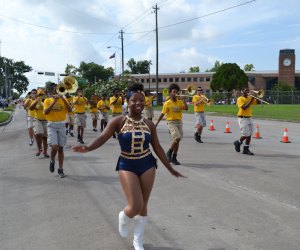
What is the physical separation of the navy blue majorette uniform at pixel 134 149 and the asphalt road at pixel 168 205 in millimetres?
879

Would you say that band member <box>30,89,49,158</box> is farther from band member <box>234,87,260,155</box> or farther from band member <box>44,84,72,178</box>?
band member <box>234,87,260,155</box>

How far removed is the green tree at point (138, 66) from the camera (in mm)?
137625

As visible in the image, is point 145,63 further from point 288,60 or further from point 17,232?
point 17,232

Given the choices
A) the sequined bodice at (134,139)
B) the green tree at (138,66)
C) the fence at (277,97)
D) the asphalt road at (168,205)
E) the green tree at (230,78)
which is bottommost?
the asphalt road at (168,205)

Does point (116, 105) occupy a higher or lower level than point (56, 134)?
higher

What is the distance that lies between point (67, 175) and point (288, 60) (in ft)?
290

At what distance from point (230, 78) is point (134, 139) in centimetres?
8015

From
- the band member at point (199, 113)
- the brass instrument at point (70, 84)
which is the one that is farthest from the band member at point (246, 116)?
the brass instrument at point (70, 84)

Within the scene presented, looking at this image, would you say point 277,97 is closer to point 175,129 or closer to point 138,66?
point 175,129

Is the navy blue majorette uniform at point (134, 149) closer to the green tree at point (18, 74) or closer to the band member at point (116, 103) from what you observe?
the band member at point (116, 103)

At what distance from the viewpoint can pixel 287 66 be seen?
8962 cm

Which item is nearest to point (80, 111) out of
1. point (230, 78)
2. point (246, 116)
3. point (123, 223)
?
point (246, 116)

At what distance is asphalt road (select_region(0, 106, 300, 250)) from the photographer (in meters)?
4.58

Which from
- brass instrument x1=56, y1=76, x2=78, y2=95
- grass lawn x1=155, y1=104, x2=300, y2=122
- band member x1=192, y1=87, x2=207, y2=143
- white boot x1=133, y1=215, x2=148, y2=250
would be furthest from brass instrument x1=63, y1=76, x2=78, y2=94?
grass lawn x1=155, y1=104, x2=300, y2=122
